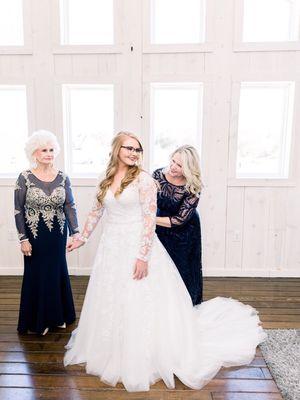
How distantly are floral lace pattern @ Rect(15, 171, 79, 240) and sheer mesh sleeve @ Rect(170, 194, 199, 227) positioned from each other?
874 mm

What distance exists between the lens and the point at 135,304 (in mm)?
2195

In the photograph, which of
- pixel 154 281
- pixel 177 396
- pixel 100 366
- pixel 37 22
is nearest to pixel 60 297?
pixel 100 366

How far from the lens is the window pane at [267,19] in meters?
3.70

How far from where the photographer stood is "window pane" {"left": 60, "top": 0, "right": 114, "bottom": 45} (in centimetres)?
375

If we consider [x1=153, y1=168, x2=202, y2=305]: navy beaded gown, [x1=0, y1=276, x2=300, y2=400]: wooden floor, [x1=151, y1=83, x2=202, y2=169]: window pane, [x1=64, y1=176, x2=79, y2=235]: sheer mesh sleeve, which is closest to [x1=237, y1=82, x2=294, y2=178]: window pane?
[x1=151, y1=83, x2=202, y2=169]: window pane

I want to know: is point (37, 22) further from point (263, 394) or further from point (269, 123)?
point (263, 394)

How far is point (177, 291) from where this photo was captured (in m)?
2.34

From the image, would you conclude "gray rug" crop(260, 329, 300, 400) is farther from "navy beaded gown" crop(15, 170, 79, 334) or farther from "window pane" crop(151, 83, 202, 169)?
"window pane" crop(151, 83, 202, 169)

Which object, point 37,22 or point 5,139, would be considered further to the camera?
point 5,139

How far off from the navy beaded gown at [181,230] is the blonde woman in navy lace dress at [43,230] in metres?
0.72

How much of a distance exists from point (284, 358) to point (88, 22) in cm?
367

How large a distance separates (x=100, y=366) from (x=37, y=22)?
10.9ft

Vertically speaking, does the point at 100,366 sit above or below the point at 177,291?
below
